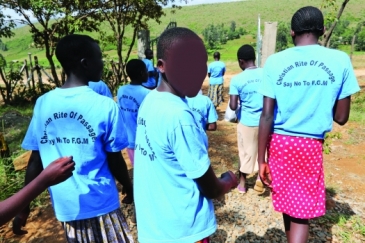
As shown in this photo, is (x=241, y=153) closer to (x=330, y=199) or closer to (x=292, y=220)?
(x=330, y=199)

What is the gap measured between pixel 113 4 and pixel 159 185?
8.47 m

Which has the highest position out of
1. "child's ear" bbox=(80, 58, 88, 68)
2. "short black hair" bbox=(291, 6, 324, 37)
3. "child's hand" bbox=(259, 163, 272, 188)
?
"short black hair" bbox=(291, 6, 324, 37)

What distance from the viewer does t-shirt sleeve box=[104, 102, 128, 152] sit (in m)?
1.70

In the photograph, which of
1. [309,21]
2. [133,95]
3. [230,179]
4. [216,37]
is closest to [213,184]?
[230,179]

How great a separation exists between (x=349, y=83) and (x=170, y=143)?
1.31 meters

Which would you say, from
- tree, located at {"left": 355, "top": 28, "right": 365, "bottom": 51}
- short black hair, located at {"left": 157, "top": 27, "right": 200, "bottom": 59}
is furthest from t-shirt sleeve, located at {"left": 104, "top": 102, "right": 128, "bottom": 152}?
tree, located at {"left": 355, "top": 28, "right": 365, "bottom": 51}

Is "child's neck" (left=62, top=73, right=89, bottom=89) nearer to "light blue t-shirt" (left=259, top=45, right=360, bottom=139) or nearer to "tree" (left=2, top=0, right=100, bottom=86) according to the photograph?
"light blue t-shirt" (left=259, top=45, right=360, bottom=139)

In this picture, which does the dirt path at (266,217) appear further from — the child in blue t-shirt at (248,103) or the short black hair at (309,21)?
the short black hair at (309,21)

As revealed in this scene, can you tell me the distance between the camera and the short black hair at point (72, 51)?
1.71m

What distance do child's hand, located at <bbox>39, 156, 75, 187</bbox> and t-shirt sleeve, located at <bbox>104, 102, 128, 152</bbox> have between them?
1.83 feet

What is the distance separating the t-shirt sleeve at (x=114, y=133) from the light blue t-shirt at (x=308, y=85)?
0.99 metres

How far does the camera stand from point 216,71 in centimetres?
812

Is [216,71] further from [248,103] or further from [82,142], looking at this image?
[82,142]

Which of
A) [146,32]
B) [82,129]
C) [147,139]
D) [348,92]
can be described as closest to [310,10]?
[348,92]
